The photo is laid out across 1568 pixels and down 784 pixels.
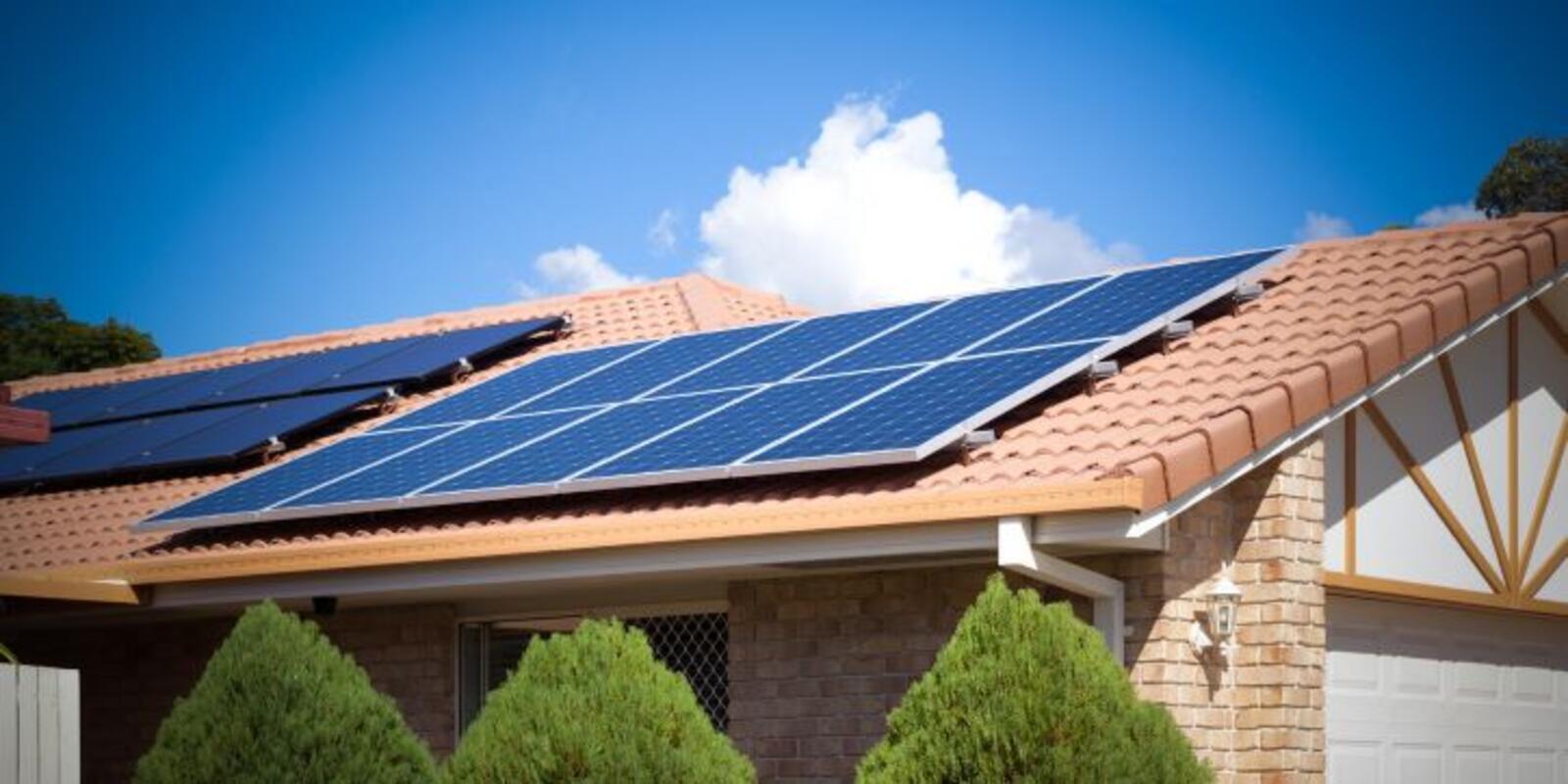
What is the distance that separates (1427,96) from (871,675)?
4094 centimetres

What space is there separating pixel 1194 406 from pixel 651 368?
18.3ft

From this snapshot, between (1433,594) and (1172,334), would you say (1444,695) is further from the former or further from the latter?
(1172,334)

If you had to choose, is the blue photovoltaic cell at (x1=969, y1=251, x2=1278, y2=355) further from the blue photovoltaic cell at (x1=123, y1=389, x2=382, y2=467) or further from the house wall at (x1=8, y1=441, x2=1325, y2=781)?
the blue photovoltaic cell at (x1=123, y1=389, x2=382, y2=467)

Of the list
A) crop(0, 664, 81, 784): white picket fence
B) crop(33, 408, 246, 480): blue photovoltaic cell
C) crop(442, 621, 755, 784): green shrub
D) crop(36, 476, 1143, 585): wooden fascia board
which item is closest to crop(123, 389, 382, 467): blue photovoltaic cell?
crop(33, 408, 246, 480): blue photovoltaic cell

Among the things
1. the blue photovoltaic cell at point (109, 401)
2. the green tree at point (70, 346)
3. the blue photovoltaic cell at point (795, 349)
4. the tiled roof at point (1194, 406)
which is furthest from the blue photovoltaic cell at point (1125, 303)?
the green tree at point (70, 346)

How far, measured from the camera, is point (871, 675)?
1484cm

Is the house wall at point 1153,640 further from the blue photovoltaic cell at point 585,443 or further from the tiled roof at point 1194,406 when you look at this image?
the blue photovoltaic cell at point 585,443

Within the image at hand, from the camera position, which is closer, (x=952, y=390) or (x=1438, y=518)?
(x=952, y=390)

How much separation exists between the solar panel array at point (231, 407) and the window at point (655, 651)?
359 cm

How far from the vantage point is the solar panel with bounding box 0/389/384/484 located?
20281mm

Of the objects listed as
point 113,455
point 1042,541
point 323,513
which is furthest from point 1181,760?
point 113,455

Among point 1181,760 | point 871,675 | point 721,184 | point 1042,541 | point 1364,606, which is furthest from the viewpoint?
point 721,184

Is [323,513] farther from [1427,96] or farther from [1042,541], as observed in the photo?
[1427,96]

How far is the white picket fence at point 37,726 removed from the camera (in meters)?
10.2
